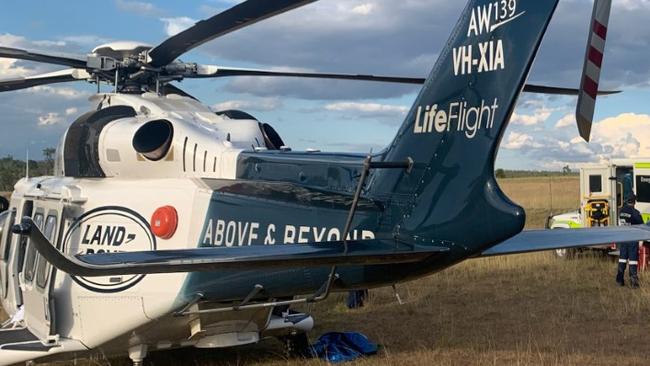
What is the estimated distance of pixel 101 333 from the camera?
6773 mm

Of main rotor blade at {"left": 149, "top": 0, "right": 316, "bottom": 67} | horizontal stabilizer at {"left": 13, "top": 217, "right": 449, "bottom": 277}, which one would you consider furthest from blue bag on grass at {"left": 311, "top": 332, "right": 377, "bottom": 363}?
main rotor blade at {"left": 149, "top": 0, "right": 316, "bottom": 67}

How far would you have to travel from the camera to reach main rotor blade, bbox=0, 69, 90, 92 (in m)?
9.31

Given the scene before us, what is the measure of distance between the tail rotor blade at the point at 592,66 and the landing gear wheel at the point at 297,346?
483 centimetres

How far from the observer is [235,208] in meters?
6.47

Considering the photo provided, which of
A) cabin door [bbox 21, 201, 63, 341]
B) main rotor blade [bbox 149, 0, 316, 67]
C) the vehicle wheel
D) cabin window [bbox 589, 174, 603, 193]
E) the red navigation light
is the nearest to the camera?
main rotor blade [bbox 149, 0, 316, 67]

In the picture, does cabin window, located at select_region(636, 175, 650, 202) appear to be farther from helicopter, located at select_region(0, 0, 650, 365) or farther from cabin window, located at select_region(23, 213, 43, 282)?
cabin window, located at select_region(23, 213, 43, 282)

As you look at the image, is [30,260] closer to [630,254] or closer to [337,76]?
[337,76]

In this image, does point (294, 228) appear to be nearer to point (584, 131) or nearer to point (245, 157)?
point (245, 157)

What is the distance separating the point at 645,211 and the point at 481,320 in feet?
26.6

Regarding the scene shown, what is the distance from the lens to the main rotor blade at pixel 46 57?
24.0ft

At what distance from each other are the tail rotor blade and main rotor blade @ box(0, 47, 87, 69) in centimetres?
539

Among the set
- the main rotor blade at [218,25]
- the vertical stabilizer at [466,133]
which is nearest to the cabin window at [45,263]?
the main rotor blade at [218,25]

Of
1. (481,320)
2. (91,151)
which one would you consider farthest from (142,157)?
(481,320)

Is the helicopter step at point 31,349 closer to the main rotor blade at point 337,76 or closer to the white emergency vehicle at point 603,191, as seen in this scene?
the main rotor blade at point 337,76
